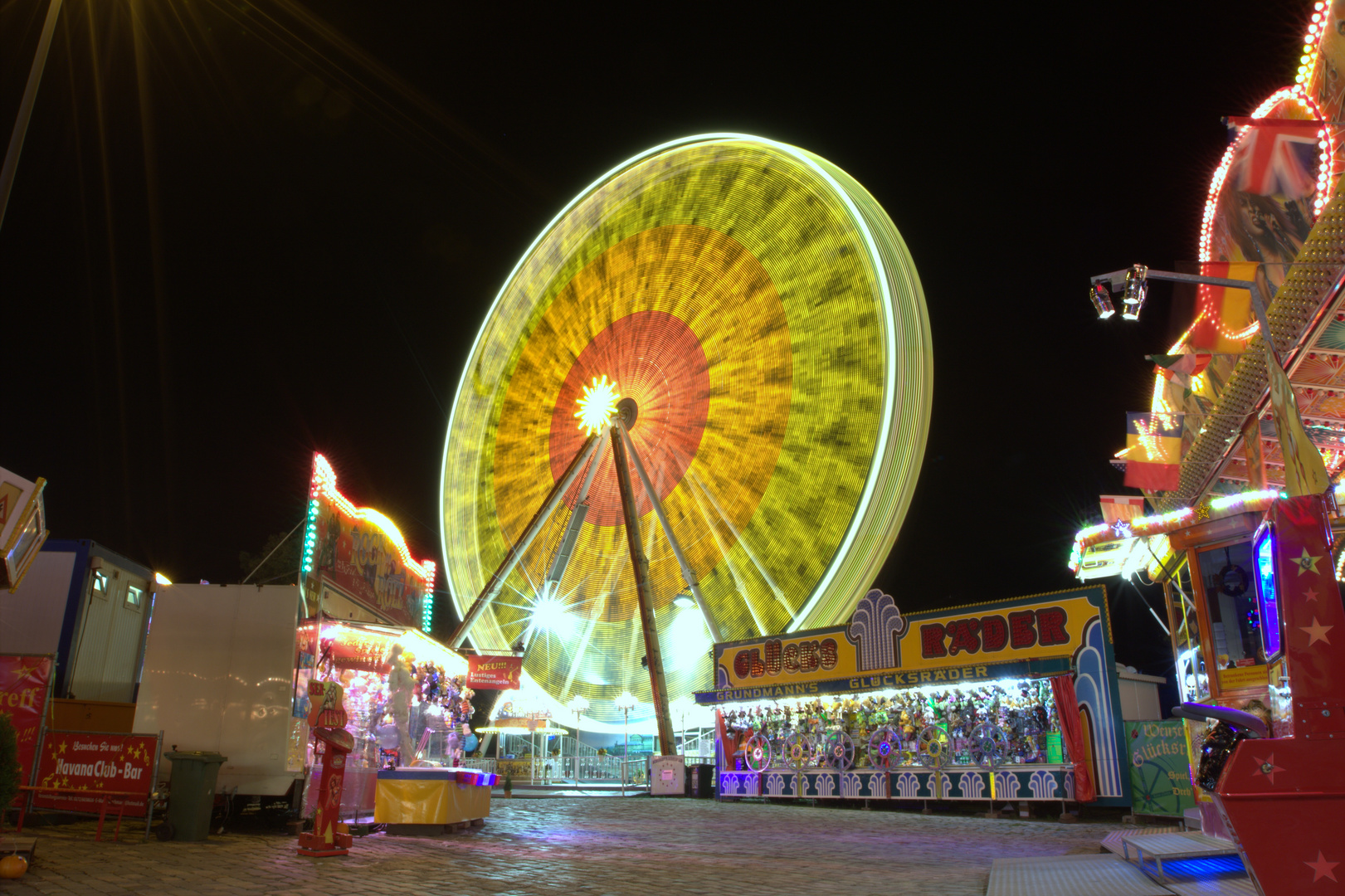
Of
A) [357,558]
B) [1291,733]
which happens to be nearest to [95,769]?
[357,558]

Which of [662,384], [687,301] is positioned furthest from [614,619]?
[687,301]

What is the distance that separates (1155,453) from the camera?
46.5 ft

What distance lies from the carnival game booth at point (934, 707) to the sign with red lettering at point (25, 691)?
1208 cm

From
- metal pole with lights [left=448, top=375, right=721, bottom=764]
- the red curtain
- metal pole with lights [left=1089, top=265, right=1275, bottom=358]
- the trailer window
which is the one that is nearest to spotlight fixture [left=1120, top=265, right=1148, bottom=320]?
metal pole with lights [left=1089, top=265, right=1275, bottom=358]

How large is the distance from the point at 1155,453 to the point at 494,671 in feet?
41.5

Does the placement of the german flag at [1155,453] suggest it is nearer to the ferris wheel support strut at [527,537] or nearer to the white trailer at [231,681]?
the ferris wheel support strut at [527,537]

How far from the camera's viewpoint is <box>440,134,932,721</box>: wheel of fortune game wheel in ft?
60.7

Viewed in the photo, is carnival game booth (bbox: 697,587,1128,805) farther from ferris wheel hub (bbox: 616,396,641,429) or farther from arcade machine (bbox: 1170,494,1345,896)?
arcade machine (bbox: 1170,494,1345,896)

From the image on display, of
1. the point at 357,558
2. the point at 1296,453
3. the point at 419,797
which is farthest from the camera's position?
the point at 357,558

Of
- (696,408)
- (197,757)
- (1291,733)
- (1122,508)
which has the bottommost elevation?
(197,757)

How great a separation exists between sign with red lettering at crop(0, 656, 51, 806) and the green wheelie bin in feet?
6.45

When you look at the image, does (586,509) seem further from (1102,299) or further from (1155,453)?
(1102,299)

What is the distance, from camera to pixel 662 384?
22.8 m

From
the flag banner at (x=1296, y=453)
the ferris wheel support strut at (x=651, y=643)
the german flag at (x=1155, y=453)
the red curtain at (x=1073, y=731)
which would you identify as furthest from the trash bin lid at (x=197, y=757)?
the german flag at (x=1155, y=453)
